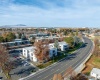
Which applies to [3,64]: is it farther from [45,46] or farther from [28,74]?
[45,46]

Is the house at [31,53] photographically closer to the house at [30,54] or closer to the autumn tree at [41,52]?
the house at [30,54]

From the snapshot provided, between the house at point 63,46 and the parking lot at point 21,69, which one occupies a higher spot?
the house at point 63,46

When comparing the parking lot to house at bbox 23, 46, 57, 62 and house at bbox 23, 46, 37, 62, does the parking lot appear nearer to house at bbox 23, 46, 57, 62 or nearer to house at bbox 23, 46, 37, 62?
house at bbox 23, 46, 37, 62

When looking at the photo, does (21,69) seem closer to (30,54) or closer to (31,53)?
(31,53)

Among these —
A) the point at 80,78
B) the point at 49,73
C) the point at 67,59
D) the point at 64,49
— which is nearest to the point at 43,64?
the point at 49,73

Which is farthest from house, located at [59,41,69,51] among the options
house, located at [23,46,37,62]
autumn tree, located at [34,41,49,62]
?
autumn tree, located at [34,41,49,62]

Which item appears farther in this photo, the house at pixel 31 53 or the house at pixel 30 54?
the house at pixel 31 53

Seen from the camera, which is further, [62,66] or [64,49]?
[64,49]

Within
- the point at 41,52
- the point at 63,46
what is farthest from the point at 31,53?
the point at 63,46

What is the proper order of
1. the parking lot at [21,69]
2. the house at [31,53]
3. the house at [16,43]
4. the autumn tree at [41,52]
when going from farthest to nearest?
the house at [16,43] < the house at [31,53] < the autumn tree at [41,52] < the parking lot at [21,69]

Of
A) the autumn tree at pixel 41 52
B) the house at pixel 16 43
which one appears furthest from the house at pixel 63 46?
the house at pixel 16 43

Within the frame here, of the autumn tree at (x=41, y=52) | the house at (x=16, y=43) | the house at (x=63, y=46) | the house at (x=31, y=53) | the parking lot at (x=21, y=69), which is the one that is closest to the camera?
the parking lot at (x=21, y=69)
